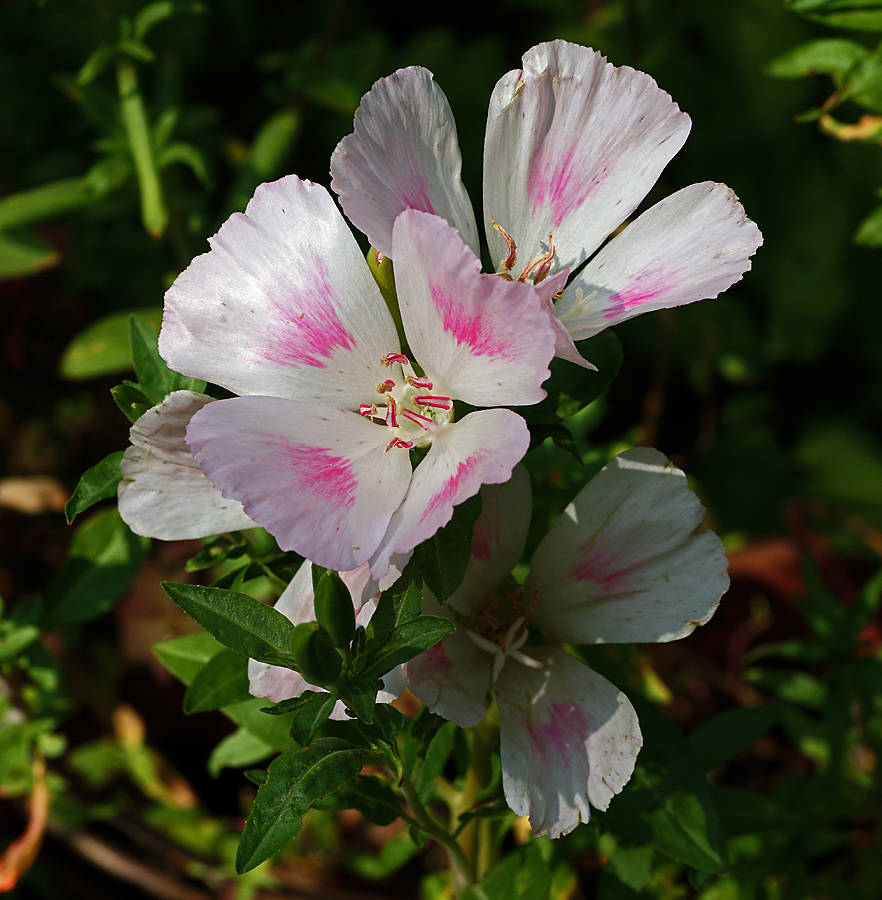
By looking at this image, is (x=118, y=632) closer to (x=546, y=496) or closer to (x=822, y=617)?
(x=546, y=496)

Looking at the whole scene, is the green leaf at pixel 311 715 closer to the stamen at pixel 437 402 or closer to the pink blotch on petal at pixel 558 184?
the stamen at pixel 437 402

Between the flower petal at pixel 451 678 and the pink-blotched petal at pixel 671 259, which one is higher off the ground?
the pink-blotched petal at pixel 671 259

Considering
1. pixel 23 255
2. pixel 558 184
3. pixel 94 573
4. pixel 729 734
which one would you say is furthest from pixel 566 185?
pixel 23 255

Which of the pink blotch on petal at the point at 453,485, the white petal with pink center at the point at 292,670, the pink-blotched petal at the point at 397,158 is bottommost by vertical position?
the white petal with pink center at the point at 292,670

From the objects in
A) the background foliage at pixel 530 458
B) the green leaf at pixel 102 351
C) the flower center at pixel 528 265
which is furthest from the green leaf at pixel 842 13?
the green leaf at pixel 102 351

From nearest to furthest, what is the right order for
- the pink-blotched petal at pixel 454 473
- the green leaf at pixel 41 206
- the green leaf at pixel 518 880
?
1. the pink-blotched petal at pixel 454 473
2. the green leaf at pixel 518 880
3. the green leaf at pixel 41 206

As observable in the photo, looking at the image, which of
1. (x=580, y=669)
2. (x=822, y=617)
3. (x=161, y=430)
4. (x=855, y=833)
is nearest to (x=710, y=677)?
(x=855, y=833)

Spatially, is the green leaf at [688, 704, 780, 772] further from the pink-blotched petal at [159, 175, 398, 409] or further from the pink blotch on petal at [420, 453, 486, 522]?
the pink-blotched petal at [159, 175, 398, 409]
